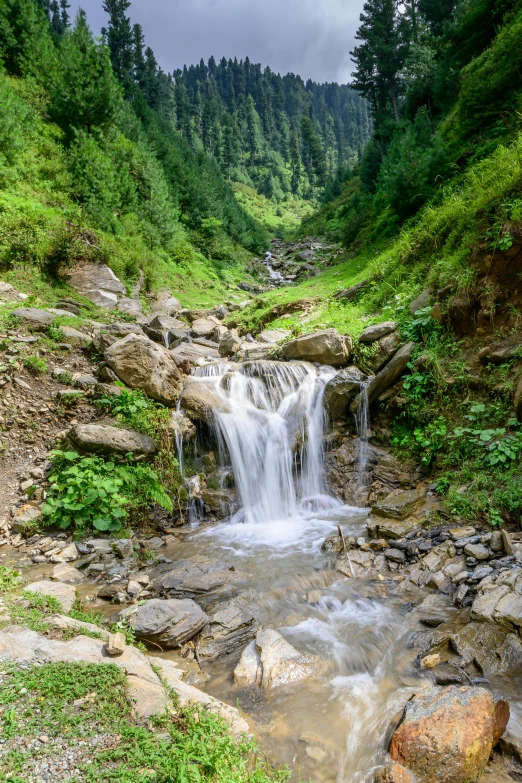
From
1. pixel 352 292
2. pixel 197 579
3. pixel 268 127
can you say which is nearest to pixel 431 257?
pixel 352 292

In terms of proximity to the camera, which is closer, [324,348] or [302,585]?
[302,585]

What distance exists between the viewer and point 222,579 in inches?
238

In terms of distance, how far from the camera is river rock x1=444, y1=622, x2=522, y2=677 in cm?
392

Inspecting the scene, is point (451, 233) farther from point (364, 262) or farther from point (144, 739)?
point (144, 739)

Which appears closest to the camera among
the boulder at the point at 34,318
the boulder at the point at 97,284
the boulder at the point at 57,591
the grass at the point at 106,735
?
the grass at the point at 106,735

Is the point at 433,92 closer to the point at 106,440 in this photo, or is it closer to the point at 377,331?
the point at 377,331

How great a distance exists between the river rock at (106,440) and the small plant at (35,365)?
180cm

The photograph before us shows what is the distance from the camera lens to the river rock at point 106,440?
24.3ft

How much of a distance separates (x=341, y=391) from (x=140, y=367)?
4.52 metres

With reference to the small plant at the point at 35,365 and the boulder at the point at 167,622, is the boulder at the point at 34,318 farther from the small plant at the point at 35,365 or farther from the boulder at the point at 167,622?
the boulder at the point at 167,622

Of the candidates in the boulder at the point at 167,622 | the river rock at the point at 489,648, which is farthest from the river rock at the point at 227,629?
the river rock at the point at 489,648

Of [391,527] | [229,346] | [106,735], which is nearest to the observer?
[106,735]

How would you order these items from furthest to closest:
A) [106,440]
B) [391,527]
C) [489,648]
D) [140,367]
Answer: [140,367]
[106,440]
[391,527]
[489,648]

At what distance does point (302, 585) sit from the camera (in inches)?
236
